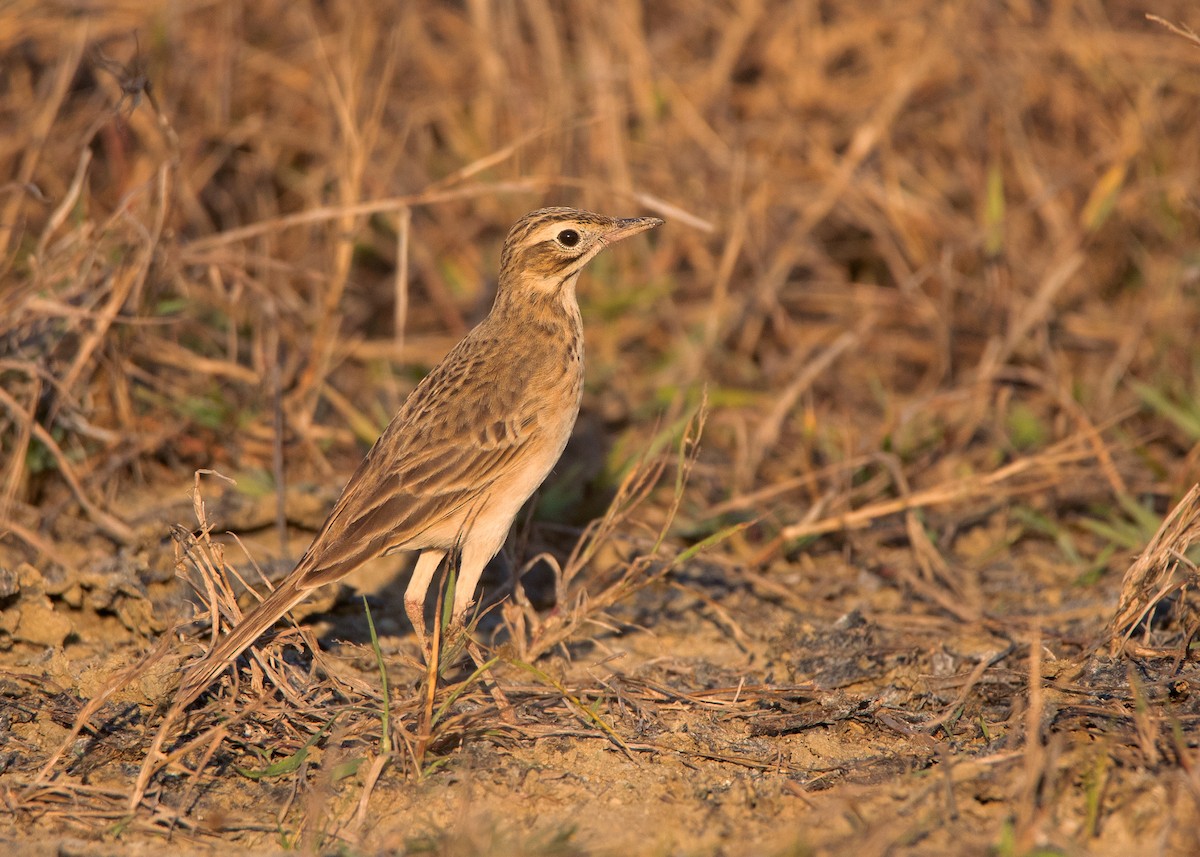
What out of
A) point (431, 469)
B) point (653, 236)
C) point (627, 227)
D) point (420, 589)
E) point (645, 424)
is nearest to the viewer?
point (431, 469)

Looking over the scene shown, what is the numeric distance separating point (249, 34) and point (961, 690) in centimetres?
624

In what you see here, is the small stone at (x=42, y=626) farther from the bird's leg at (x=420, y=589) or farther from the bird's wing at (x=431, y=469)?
the bird's leg at (x=420, y=589)

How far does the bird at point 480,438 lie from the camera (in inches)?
189

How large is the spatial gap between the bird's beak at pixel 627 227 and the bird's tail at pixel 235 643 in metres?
2.04

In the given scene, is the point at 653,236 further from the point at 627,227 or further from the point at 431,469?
the point at 431,469

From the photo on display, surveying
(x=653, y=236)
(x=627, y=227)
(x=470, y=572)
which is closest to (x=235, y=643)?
(x=470, y=572)

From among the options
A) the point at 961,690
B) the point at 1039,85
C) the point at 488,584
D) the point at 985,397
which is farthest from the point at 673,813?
the point at 1039,85

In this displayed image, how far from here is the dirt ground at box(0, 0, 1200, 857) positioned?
411 centimetres

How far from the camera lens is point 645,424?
6.94 meters

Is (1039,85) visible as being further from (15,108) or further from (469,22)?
(15,108)

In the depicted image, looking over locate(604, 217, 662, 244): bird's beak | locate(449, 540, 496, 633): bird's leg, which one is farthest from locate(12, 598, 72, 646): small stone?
locate(604, 217, 662, 244): bird's beak

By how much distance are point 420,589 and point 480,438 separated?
0.66 metres

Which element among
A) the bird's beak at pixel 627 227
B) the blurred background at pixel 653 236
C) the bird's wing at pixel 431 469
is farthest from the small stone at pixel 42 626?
the bird's beak at pixel 627 227

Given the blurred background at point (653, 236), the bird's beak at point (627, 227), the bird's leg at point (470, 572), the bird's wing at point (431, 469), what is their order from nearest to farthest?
1. the bird's wing at point (431, 469)
2. the bird's leg at point (470, 572)
3. the bird's beak at point (627, 227)
4. the blurred background at point (653, 236)
